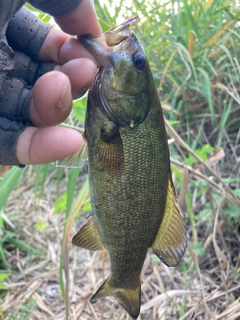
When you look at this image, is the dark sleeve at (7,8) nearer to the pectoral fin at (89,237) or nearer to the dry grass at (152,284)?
the pectoral fin at (89,237)

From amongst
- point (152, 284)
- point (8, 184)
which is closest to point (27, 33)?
point (8, 184)

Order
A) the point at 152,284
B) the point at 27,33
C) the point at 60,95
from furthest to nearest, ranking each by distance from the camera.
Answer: the point at 152,284, the point at 27,33, the point at 60,95

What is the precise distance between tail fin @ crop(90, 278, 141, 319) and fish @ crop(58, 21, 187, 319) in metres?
0.10

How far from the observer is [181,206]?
5.92ft

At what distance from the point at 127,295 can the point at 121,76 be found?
0.68 metres

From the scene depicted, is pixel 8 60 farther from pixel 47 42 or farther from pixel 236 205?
pixel 236 205

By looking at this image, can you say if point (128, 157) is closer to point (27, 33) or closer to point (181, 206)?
point (27, 33)

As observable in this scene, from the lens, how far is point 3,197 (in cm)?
144

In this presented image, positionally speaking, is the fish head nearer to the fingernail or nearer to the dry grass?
the fingernail

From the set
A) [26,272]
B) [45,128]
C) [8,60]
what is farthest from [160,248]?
[26,272]

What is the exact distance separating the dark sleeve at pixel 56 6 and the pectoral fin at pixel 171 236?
58 cm

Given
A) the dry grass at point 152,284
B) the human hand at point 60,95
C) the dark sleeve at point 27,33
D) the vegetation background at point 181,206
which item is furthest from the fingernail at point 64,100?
the dry grass at point 152,284

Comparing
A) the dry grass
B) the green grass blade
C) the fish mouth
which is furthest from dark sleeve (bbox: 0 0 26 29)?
the dry grass

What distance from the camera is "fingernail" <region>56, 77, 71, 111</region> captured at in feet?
2.93
